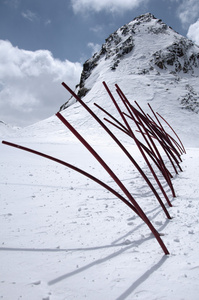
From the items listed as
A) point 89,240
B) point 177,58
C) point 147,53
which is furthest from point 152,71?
point 89,240

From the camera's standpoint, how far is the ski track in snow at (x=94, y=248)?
85 centimetres

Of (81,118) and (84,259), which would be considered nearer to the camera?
(84,259)

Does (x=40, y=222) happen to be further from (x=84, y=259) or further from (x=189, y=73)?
(x=189, y=73)

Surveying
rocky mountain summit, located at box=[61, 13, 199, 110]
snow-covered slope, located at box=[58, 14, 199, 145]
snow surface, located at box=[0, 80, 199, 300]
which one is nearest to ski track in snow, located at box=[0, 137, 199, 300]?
snow surface, located at box=[0, 80, 199, 300]

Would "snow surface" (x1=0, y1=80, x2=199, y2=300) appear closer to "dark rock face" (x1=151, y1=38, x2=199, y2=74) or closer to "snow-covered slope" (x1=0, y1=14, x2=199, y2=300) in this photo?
"snow-covered slope" (x1=0, y1=14, x2=199, y2=300)

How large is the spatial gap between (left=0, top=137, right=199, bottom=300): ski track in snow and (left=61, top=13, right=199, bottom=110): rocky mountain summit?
22138 millimetres

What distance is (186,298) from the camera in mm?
771

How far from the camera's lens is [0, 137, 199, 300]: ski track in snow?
85cm

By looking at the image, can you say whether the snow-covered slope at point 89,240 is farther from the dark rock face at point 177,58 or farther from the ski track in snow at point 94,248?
the dark rock face at point 177,58

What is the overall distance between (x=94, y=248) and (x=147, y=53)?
1265 inches

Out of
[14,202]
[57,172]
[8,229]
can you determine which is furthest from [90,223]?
[57,172]

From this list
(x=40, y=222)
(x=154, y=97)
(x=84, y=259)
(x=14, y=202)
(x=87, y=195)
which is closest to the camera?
(x=84, y=259)

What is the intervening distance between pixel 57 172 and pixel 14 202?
1.30 metres

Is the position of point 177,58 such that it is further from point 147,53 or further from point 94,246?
point 94,246
